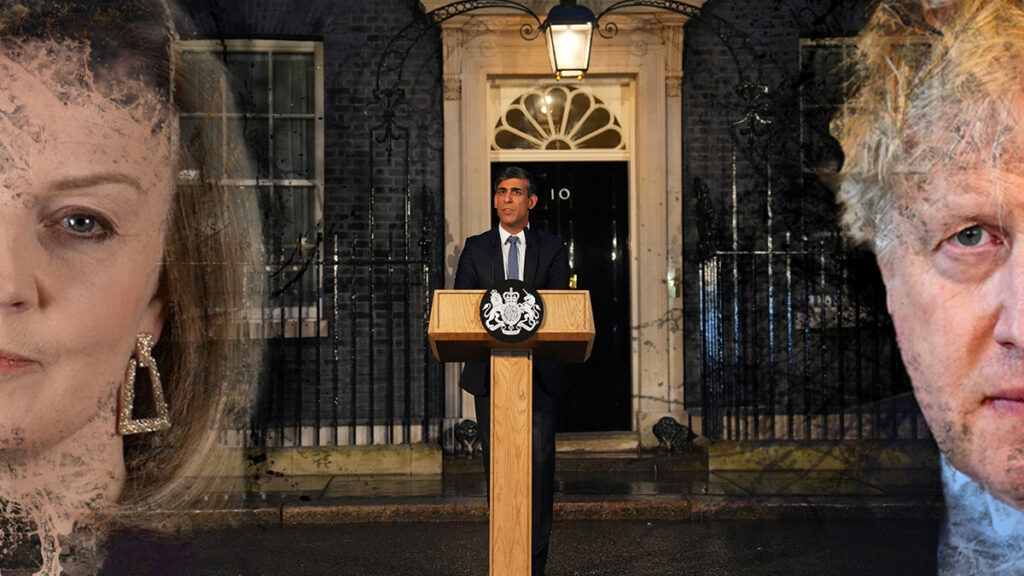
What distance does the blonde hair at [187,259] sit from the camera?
2.60 meters

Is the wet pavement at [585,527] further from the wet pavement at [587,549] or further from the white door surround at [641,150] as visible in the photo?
the white door surround at [641,150]

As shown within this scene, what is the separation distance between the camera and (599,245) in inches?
319

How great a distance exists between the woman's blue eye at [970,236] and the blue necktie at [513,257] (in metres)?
2.22

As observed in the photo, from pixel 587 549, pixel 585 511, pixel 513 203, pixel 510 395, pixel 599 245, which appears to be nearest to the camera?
pixel 510 395

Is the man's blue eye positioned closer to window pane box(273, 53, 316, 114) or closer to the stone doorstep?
the stone doorstep

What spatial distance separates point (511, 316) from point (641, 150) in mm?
5314

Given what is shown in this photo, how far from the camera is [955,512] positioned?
2.39 metres

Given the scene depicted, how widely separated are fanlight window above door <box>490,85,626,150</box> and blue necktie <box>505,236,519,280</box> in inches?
158

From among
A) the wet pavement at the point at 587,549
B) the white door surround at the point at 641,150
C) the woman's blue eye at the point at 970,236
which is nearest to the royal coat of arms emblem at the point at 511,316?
the woman's blue eye at the point at 970,236

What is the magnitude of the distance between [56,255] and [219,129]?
2.09 ft

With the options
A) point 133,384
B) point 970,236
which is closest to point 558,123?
point 133,384

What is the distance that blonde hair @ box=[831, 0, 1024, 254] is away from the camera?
2.19 m

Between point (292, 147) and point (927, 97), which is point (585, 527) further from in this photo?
point (292, 147)

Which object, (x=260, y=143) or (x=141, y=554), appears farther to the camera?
(x=260, y=143)
